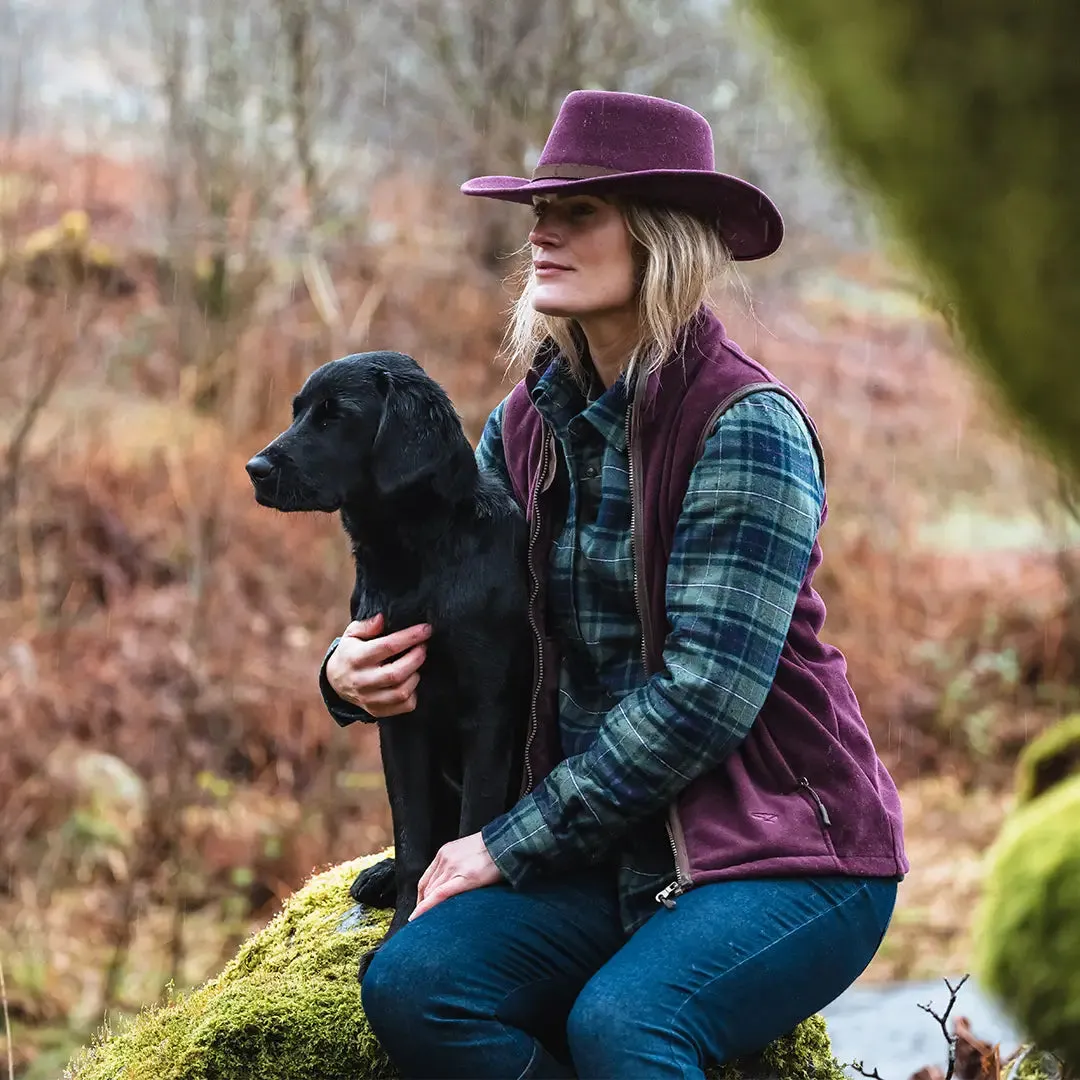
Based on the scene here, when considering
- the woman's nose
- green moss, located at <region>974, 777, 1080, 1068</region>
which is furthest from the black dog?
green moss, located at <region>974, 777, 1080, 1068</region>

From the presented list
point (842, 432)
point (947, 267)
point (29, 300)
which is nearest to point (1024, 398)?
point (947, 267)

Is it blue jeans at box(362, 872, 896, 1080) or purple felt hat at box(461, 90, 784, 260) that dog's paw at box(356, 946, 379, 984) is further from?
purple felt hat at box(461, 90, 784, 260)

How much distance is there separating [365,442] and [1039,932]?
198cm

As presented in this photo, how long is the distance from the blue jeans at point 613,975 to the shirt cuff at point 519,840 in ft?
0.21

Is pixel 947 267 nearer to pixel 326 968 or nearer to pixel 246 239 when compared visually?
pixel 326 968

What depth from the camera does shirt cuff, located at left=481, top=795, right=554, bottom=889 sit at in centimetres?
254

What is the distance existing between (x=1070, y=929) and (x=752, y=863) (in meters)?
1.65

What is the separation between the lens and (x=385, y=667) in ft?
8.81

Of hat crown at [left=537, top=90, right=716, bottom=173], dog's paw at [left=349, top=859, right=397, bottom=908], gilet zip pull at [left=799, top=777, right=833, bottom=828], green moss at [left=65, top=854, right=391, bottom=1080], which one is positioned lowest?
green moss at [left=65, top=854, right=391, bottom=1080]

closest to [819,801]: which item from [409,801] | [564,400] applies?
[409,801]

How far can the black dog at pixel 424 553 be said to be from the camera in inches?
→ 104

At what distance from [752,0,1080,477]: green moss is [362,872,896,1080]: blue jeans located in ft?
6.41

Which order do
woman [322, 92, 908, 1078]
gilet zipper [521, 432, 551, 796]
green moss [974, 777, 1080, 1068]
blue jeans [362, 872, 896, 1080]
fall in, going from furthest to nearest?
gilet zipper [521, 432, 551, 796], woman [322, 92, 908, 1078], blue jeans [362, 872, 896, 1080], green moss [974, 777, 1080, 1068]

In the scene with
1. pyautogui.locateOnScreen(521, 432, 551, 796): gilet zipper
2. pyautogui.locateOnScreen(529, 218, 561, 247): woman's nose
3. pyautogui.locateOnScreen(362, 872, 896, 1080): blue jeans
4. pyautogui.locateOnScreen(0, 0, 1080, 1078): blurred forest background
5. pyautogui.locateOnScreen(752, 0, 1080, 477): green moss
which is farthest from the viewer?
pyautogui.locateOnScreen(0, 0, 1080, 1078): blurred forest background
